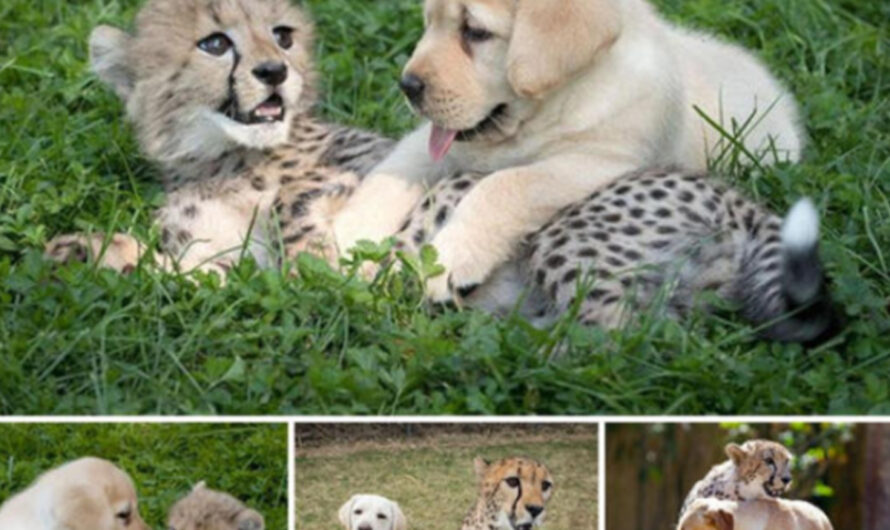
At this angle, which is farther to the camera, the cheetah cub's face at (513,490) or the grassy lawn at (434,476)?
the cheetah cub's face at (513,490)

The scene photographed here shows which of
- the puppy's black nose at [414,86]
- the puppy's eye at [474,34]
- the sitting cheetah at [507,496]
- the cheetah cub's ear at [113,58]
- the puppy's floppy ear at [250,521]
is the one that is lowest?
the puppy's floppy ear at [250,521]

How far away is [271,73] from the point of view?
606 cm

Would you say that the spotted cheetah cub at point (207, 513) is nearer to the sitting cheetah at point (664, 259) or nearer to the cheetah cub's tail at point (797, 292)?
the sitting cheetah at point (664, 259)

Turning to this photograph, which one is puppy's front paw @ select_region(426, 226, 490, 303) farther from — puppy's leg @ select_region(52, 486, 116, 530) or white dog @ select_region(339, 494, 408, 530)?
puppy's leg @ select_region(52, 486, 116, 530)

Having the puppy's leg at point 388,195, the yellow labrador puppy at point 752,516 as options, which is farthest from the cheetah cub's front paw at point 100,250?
the yellow labrador puppy at point 752,516

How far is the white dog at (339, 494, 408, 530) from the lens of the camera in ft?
14.5

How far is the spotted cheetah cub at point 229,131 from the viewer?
5.98 meters

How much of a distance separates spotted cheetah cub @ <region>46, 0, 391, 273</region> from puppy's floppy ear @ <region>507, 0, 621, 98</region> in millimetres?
792

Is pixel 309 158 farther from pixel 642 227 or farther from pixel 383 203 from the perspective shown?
pixel 642 227

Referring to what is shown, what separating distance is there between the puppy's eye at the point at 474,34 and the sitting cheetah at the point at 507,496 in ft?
4.92

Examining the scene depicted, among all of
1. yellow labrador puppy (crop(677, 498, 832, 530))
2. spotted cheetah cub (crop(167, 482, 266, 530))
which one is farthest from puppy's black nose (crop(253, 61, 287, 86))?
yellow labrador puppy (crop(677, 498, 832, 530))

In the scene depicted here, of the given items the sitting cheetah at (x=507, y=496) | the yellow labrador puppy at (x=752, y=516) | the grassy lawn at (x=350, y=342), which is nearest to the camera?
the yellow labrador puppy at (x=752, y=516)

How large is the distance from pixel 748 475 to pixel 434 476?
736mm

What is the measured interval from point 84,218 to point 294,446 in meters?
1.93
